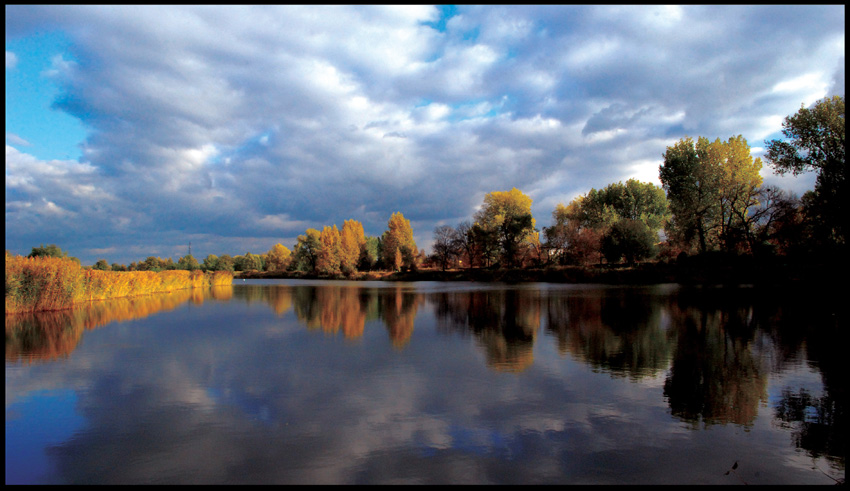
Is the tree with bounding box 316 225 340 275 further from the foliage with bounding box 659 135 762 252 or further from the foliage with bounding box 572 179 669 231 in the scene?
the foliage with bounding box 659 135 762 252

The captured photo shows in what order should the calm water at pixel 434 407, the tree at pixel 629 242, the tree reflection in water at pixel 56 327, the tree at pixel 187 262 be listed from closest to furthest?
1. the calm water at pixel 434 407
2. the tree reflection in water at pixel 56 327
3. the tree at pixel 629 242
4. the tree at pixel 187 262

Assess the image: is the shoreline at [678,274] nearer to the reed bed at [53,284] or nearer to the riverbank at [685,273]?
the riverbank at [685,273]

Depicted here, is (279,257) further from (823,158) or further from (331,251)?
(823,158)

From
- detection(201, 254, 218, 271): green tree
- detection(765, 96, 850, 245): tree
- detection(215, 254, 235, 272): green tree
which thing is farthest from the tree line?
detection(201, 254, 218, 271): green tree

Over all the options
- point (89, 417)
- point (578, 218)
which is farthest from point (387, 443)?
point (578, 218)

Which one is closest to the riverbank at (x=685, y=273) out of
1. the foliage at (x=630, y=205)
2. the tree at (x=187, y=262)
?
the foliage at (x=630, y=205)

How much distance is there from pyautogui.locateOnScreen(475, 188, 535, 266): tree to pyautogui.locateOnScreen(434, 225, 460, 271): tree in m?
10.7

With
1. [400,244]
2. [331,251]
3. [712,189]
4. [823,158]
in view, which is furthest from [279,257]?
[823,158]

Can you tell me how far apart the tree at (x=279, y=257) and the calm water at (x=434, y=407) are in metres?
100

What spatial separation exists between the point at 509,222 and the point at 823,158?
34.6m

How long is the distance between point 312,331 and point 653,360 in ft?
35.9

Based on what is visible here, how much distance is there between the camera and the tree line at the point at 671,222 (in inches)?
1254

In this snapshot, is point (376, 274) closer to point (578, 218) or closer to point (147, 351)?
point (578, 218)

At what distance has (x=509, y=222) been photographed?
61281 mm
